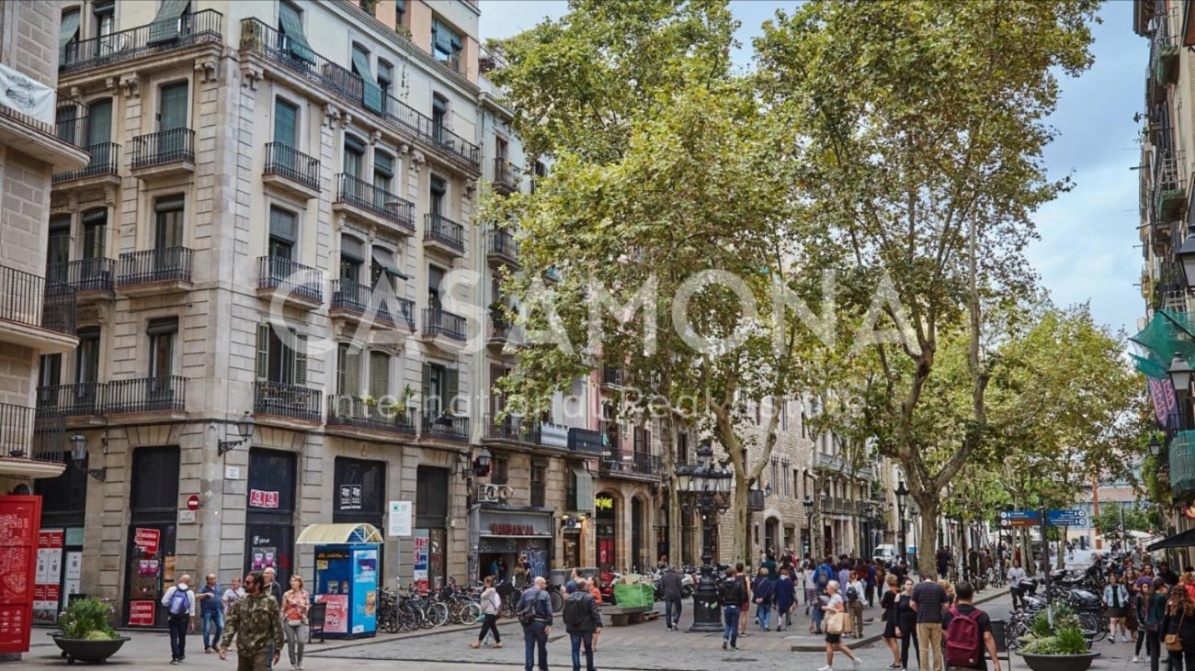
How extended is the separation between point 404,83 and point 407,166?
2.62m

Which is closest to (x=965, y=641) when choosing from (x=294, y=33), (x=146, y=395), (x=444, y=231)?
(x=146, y=395)

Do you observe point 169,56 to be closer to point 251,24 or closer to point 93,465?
point 251,24

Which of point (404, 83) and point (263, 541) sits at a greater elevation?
point (404, 83)

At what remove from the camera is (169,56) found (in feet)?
93.4

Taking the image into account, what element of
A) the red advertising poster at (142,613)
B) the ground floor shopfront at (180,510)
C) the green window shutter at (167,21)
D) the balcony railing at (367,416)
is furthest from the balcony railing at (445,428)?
the green window shutter at (167,21)

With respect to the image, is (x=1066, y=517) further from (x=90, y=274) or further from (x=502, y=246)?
(x=90, y=274)

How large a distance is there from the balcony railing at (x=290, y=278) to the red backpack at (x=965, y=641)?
807 inches

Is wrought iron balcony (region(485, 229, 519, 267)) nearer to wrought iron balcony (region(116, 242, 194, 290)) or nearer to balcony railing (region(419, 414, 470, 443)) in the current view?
Result: balcony railing (region(419, 414, 470, 443))

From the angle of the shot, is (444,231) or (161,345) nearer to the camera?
(161,345)

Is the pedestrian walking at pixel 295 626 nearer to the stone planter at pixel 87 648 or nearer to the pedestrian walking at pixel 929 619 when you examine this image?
the stone planter at pixel 87 648

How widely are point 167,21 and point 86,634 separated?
16268 mm

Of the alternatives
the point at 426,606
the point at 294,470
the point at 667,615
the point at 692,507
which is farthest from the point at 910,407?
the point at 692,507

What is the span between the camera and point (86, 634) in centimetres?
1934

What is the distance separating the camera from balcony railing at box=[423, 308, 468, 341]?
35344 millimetres
